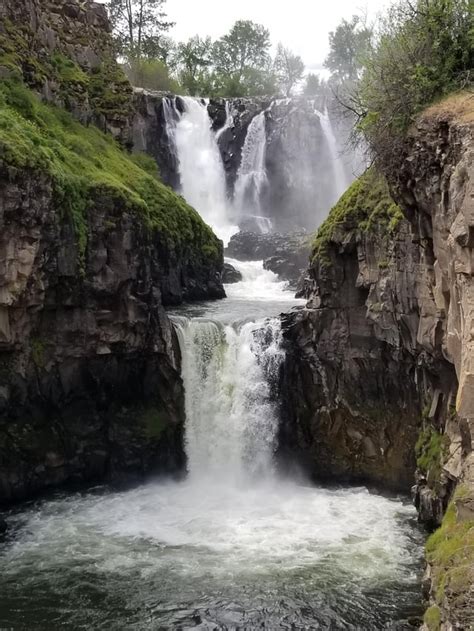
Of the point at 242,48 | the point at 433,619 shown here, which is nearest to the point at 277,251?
the point at 433,619

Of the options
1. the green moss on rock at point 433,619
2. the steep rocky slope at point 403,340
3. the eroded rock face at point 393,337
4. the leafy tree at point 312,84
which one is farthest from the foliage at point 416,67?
the leafy tree at point 312,84

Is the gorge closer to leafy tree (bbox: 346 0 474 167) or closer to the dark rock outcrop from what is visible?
leafy tree (bbox: 346 0 474 167)

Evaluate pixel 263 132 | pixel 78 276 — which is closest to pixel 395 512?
pixel 78 276

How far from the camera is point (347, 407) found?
19.8 metres

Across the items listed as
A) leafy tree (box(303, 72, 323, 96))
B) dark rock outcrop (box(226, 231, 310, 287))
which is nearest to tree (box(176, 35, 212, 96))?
leafy tree (box(303, 72, 323, 96))

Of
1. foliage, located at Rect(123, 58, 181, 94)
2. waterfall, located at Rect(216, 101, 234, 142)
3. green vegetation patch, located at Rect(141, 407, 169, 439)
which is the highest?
foliage, located at Rect(123, 58, 181, 94)

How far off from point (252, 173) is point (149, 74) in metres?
12.2

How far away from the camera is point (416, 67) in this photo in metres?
13.5

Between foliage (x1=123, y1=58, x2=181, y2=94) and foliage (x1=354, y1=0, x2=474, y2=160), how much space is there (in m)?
33.6

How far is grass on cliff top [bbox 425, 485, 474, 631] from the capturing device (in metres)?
7.73

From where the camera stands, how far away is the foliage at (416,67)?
43.9 feet

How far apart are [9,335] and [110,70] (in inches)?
654

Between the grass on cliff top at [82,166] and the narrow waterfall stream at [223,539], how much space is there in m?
4.46

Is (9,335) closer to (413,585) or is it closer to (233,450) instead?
(233,450)
